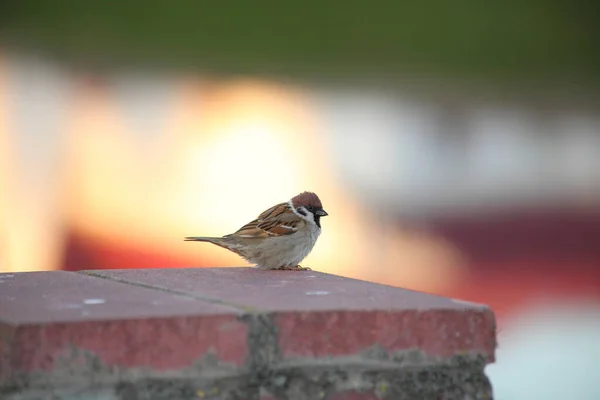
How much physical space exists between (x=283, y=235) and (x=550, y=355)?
4.83 ft

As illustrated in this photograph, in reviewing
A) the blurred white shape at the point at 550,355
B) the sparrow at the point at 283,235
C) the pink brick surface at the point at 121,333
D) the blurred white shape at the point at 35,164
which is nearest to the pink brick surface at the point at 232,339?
the pink brick surface at the point at 121,333

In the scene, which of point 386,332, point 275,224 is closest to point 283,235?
point 275,224

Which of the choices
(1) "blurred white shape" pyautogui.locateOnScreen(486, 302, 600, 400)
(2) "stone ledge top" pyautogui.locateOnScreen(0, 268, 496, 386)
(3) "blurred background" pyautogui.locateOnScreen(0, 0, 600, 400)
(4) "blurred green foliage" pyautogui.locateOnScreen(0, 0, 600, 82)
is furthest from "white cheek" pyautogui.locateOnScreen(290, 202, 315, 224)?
(2) "stone ledge top" pyautogui.locateOnScreen(0, 268, 496, 386)

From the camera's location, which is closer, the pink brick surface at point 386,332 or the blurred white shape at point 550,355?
the pink brick surface at point 386,332

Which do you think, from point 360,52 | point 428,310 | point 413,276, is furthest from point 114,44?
point 428,310

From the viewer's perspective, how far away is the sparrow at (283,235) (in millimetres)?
3662

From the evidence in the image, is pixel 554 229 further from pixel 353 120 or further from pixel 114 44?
pixel 114 44

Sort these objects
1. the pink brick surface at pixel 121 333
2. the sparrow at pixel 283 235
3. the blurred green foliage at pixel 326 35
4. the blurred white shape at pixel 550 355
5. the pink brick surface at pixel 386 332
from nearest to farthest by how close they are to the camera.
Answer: the pink brick surface at pixel 121 333 < the pink brick surface at pixel 386 332 < the sparrow at pixel 283 235 < the blurred green foliage at pixel 326 35 < the blurred white shape at pixel 550 355

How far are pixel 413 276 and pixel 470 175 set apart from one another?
533mm

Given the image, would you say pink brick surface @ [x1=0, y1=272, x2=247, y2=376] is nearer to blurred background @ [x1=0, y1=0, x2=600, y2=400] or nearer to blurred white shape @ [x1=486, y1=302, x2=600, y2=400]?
blurred background @ [x1=0, y1=0, x2=600, y2=400]

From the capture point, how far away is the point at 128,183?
4227 mm

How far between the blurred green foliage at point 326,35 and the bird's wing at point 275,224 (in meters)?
0.78

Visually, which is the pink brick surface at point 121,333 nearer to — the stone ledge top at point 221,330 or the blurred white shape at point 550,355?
A: the stone ledge top at point 221,330

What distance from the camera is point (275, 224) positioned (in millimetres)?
3738
